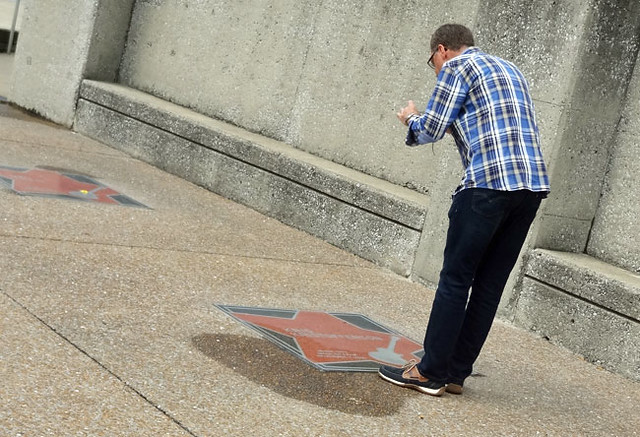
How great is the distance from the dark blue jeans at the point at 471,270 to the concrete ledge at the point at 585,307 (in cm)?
142

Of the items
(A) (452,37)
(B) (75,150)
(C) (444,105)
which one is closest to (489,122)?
(C) (444,105)

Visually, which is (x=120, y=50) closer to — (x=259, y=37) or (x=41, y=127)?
(x=41, y=127)

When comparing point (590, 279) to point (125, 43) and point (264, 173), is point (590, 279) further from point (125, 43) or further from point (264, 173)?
point (125, 43)

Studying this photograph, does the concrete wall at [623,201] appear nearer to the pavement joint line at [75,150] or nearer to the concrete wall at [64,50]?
the pavement joint line at [75,150]

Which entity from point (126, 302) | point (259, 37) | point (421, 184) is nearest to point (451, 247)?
point (126, 302)

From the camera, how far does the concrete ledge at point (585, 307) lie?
6117 mm

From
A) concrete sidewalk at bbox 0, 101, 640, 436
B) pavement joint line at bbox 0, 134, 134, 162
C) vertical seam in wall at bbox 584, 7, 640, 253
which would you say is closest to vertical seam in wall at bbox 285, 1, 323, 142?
concrete sidewalk at bbox 0, 101, 640, 436

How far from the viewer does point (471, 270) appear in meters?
4.88

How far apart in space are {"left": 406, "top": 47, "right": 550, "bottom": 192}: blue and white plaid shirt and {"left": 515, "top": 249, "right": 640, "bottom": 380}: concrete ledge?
1.67 meters

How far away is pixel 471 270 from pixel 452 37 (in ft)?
3.56

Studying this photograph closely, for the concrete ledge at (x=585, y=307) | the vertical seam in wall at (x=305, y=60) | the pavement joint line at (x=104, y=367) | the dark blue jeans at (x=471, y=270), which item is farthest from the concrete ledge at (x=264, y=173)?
the pavement joint line at (x=104, y=367)

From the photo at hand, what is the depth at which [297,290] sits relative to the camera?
6.50 metres

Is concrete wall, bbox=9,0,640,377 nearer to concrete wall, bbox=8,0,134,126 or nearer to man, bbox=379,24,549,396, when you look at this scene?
concrete wall, bbox=8,0,134,126

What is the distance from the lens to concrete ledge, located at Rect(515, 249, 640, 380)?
6.12 m
